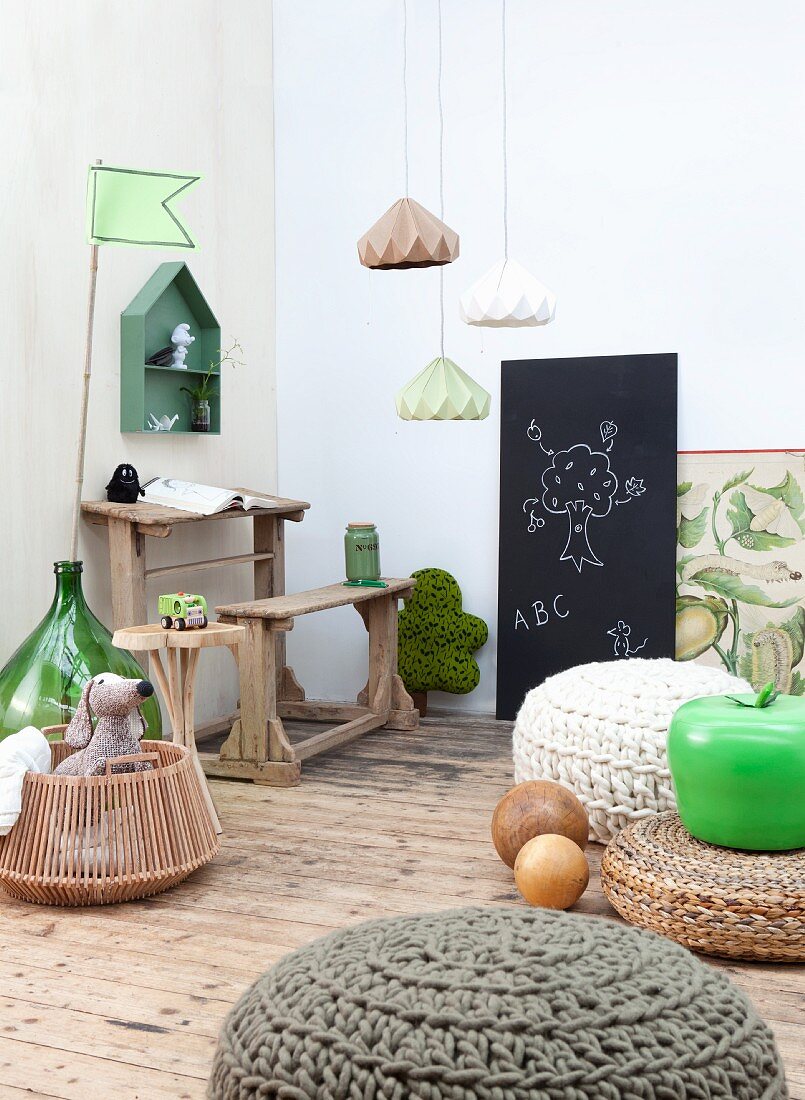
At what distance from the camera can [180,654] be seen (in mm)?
2898

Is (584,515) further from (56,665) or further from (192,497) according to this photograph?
(56,665)

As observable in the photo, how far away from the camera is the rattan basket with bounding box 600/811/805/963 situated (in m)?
2.09

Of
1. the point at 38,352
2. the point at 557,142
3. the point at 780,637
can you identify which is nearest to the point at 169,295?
the point at 38,352

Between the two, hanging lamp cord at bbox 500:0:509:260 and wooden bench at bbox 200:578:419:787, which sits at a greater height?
hanging lamp cord at bbox 500:0:509:260

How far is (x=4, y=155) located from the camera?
3242 mm

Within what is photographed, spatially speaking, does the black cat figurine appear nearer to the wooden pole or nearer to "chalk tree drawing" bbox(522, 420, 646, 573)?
the wooden pole

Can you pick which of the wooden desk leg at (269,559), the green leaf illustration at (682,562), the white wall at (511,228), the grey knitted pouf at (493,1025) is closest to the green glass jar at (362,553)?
the wooden desk leg at (269,559)

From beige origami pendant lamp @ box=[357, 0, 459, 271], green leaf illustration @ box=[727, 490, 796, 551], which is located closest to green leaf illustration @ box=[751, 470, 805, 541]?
green leaf illustration @ box=[727, 490, 796, 551]

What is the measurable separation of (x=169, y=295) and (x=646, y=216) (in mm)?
1727

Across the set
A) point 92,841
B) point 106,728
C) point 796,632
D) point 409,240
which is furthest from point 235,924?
point 796,632

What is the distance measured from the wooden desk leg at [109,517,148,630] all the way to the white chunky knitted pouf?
1286 millimetres

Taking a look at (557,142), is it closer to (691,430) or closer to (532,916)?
(691,430)

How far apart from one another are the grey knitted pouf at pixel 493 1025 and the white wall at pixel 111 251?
88.4 inches

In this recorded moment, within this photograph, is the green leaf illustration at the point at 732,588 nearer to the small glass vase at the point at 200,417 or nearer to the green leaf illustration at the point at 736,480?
the green leaf illustration at the point at 736,480
